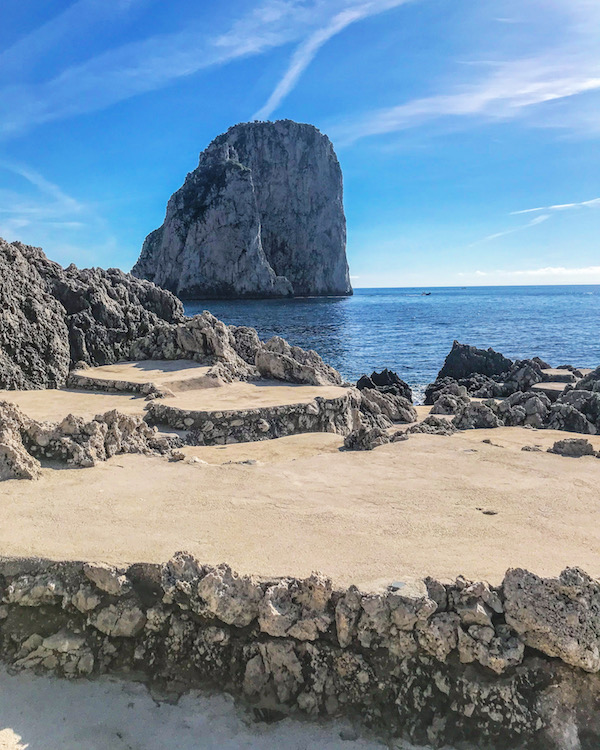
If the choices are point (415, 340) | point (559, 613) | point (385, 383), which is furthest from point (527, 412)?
point (415, 340)

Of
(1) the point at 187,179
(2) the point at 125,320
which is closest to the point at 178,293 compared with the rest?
(1) the point at 187,179

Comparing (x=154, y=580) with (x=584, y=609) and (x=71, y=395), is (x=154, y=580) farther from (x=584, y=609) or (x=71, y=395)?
(x=71, y=395)

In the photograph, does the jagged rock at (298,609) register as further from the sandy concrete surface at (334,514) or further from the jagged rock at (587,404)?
the jagged rock at (587,404)

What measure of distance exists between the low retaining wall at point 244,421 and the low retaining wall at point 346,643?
18.9 ft

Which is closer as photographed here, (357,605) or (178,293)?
(357,605)

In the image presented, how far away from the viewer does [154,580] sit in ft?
14.0

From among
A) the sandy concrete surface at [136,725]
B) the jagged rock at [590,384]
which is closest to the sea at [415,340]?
the jagged rock at [590,384]

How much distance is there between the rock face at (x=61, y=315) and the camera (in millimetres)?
13195

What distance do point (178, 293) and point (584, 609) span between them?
295ft

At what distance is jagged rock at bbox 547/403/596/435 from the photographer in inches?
534

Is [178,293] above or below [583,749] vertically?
above

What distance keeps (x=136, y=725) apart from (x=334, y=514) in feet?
8.22

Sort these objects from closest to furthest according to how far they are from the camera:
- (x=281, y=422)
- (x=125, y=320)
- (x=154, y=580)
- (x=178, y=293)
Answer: (x=154, y=580) → (x=281, y=422) → (x=125, y=320) → (x=178, y=293)

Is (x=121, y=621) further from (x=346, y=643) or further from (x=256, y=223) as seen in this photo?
(x=256, y=223)
